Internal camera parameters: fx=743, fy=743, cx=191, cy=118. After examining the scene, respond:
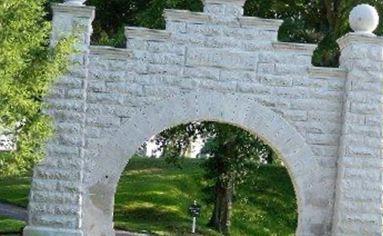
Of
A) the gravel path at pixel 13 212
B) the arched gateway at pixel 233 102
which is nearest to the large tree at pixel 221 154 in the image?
the gravel path at pixel 13 212

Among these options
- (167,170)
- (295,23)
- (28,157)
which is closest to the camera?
(28,157)

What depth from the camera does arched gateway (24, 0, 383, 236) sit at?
31.0 feet

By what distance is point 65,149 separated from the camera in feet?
30.7

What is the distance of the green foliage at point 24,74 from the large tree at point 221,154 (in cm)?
783

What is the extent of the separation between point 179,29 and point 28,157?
2.55 metres

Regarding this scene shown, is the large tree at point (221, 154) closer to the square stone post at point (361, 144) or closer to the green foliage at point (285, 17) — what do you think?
the green foliage at point (285, 17)

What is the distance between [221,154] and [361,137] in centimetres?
907

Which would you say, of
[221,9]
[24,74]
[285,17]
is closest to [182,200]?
[285,17]

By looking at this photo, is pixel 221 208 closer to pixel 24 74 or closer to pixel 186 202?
pixel 186 202

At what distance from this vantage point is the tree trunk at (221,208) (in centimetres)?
1916

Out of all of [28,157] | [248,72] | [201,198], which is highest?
[248,72]

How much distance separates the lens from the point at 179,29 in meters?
9.59

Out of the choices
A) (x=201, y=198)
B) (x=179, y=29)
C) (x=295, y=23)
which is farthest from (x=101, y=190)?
(x=201, y=198)

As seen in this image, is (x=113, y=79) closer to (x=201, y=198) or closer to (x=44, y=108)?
(x=44, y=108)
